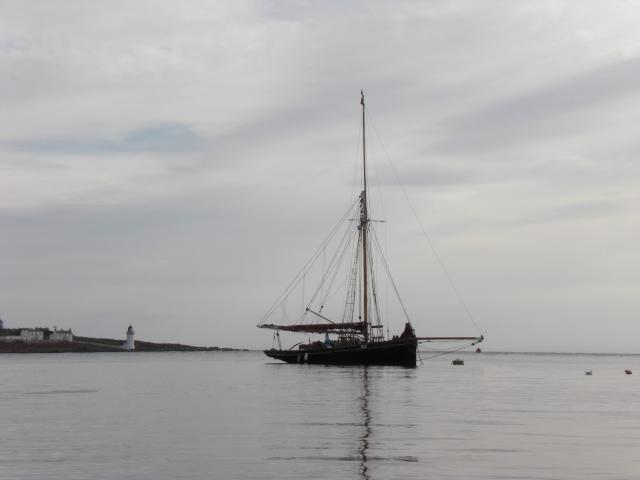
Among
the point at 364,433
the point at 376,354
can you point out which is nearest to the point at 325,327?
the point at 376,354

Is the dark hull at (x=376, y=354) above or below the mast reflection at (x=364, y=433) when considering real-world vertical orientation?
above

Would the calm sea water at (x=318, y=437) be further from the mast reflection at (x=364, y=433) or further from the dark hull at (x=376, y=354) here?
the dark hull at (x=376, y=354)

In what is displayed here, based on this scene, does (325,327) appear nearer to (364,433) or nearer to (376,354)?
(376,354)

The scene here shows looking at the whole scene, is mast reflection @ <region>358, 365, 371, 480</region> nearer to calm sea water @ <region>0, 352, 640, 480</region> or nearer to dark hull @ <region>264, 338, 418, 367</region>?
calm sea water @ <region>0, 352, 640, 480</region>

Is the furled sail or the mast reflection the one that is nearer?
the mast reflection

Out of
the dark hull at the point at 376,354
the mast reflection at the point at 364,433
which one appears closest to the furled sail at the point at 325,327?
the dark hull at the point at 376,354

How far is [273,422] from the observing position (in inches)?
1544

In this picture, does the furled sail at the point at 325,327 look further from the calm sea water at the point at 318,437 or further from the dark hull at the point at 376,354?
the calm sea water at the point at 318,437

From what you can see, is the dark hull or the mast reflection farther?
the dark hull

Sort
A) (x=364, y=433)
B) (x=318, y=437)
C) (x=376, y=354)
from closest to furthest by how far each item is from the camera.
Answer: (x=318, y=437) → (x=364, y=433) → (x=376, y=354)

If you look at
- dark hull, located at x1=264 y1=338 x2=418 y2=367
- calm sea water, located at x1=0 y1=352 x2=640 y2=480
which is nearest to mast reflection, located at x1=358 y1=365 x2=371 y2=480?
calm sea water, located at x1=0 y1=352 x2=640 y2=480

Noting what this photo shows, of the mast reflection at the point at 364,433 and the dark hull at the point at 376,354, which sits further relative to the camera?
the dark hull at the point at 376,354

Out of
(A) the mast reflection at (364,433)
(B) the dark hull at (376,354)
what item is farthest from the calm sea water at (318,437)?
(B) the dark hull at (376,354)

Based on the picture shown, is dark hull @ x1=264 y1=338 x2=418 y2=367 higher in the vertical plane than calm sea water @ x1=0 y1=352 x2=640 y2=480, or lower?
higher
